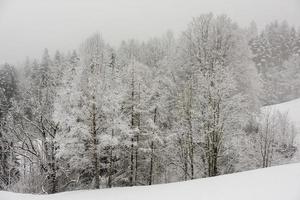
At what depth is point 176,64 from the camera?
1078 inches

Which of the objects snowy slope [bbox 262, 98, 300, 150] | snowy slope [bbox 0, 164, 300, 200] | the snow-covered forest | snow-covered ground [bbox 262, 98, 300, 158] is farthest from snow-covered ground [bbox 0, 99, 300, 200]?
snowy slope [bbox 262, 98, 300, 150]

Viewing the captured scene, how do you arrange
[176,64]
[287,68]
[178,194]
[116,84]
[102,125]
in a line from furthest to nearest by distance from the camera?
[287,68] < [176,64] < [116,84] < [102,125] < [178,194]

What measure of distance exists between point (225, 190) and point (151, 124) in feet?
30.5

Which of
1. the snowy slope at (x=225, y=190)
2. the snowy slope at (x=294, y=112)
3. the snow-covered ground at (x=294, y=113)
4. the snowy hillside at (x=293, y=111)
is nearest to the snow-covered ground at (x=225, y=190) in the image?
the snowy slope at (x=225, y=190)

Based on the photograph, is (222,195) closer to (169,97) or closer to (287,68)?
(169,97)

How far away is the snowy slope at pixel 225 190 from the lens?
34.6 feet

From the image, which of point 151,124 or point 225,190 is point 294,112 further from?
point 225,190

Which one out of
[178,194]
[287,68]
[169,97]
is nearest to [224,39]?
[169,97]

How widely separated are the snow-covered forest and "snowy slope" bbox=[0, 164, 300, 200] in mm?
4055

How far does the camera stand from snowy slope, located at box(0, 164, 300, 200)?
1053cm

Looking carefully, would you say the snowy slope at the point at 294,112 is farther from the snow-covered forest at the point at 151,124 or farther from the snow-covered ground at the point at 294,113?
the snow-covered forest at the point at 151,124

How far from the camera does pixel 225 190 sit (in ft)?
37.9

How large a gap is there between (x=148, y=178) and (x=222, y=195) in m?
12.6

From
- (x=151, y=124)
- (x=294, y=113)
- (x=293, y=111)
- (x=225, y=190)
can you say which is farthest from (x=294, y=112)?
(x=225, y=190)
